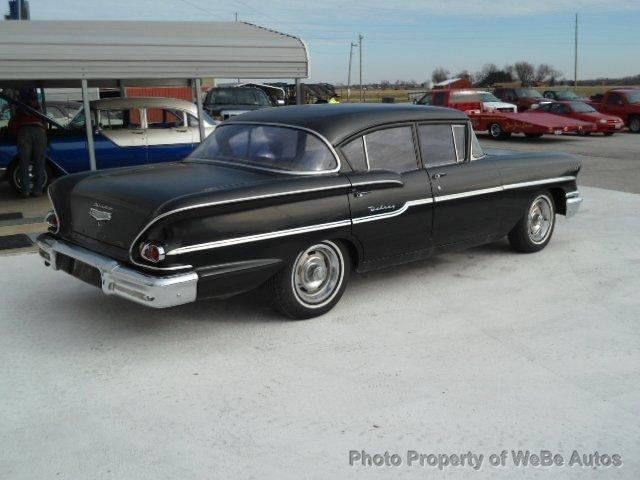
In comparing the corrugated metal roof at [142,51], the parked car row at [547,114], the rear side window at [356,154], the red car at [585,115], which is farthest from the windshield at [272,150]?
the red car at [585,115]

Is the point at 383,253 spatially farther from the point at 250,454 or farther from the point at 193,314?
the point at 250,454

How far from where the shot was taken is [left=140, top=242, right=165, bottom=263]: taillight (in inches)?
161

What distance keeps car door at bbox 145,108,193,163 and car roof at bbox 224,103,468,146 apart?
17.2 feet

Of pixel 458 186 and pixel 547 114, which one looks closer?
pixel 458 186

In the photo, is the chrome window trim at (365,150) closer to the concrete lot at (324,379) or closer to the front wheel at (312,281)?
the front wheel at (312,281)

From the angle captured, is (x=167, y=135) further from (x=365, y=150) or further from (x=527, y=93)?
(x=527, y=93)

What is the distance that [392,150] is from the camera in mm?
5469

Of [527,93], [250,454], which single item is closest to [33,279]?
[250,454]

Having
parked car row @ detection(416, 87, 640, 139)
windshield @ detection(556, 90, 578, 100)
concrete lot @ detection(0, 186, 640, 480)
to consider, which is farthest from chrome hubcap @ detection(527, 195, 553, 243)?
windshield @ detection(556, 90, 578, 100)

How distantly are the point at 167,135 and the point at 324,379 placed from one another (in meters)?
7.71

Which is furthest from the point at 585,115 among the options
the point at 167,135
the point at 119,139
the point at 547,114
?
the point at 119,139

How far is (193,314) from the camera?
502 cm

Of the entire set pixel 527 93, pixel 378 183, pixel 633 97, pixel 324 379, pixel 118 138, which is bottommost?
pixel 324 379

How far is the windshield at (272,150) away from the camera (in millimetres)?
4973
